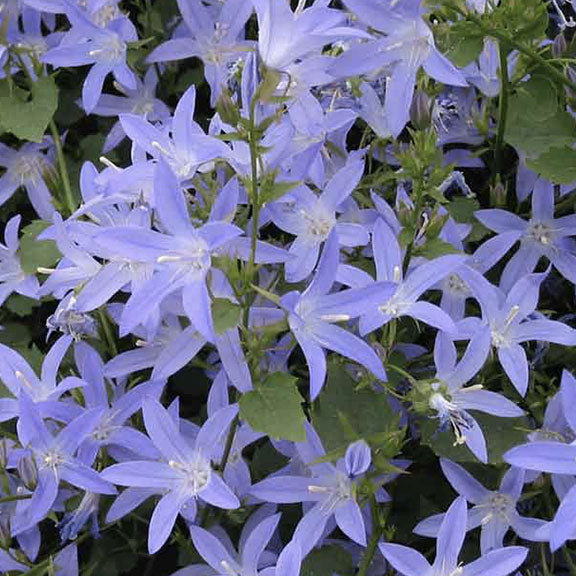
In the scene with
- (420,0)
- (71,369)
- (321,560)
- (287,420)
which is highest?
(420,0)

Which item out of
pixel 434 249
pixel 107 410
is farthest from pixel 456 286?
pixel 107 410

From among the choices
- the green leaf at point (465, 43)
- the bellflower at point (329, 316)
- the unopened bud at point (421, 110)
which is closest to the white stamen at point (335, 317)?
the bellflower at point (329, 316)

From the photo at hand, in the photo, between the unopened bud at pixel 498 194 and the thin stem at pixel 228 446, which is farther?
the unopened bud at pixel 498 194

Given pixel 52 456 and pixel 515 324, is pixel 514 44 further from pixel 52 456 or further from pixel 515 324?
pixel 52 456

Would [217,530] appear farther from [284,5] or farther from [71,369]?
[284,5]

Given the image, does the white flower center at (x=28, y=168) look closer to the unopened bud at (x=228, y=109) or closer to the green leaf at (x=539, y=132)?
the unopened bud at (x=228, y=109)

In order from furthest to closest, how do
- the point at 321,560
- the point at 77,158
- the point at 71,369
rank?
the point at 77,158, the point at 71,369, the point at 321,560

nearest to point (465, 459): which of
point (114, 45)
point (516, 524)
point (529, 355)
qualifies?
point (516, 524)
